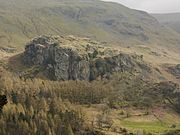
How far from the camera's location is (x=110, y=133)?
631 ft

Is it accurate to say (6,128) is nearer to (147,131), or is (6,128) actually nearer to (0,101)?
(147,131)

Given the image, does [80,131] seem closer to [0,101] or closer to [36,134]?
[36,134]

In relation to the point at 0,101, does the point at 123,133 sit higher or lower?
lower

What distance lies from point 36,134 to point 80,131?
20.5 metres

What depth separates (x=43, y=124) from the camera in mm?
197000

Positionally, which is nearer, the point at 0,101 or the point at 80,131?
the point at 0,101

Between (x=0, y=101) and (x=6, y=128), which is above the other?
(x=0, y=101)

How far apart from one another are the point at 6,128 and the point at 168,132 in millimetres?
76369

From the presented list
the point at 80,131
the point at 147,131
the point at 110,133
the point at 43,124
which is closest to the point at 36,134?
the point at 43,124

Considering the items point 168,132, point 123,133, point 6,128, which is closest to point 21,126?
point 6,128

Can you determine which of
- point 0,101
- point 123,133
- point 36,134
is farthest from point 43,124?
point 0,101

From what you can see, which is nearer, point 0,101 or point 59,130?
point 0,101

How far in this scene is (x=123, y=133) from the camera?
195375 mm

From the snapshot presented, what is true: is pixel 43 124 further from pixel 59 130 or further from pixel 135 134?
pixel 135 134
